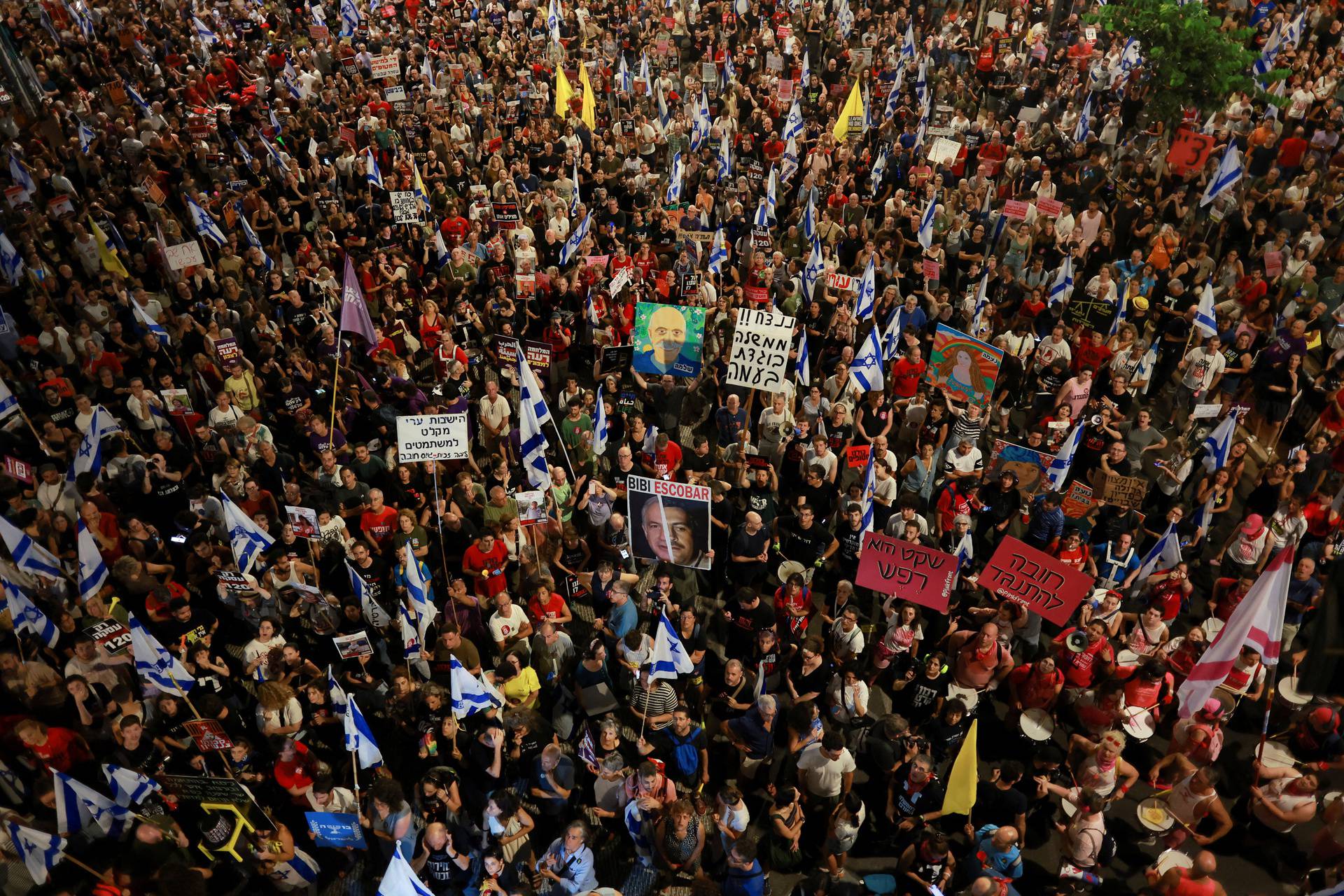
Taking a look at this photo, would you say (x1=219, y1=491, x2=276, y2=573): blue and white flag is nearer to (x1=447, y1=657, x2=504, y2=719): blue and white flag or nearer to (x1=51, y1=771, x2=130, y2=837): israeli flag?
(x1=51, y1=771, x2=130, y2=837): israeli flag

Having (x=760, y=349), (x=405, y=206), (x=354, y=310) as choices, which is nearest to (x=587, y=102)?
(x=405, y=206)

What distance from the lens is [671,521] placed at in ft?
31.2

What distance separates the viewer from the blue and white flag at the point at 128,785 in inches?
293

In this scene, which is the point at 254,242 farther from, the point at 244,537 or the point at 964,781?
the point at 964,781

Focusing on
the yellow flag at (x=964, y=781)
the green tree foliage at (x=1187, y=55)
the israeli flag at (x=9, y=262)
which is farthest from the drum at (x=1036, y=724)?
the israeli flag at (x=9, y=262)

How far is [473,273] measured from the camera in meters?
15.7

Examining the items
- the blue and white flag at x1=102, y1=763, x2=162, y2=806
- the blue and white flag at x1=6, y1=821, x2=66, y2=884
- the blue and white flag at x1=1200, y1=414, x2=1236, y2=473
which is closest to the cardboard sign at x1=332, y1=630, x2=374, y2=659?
the blue and white flag at x1=102, y1=763, x2=162, y2=806

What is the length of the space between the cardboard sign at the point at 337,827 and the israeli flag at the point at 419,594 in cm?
200

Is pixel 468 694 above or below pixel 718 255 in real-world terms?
below

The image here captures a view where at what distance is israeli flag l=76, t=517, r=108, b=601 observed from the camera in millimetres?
8984

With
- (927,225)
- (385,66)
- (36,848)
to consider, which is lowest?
(36,848)

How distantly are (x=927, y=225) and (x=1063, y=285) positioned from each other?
2.56 m

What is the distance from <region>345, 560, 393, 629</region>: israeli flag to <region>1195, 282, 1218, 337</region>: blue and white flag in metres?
10.9

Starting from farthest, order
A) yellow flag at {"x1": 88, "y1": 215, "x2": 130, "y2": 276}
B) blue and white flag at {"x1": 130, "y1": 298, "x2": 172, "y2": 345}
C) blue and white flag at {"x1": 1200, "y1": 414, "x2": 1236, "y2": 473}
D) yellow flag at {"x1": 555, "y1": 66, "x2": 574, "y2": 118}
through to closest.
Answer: yellow flag at {"x1": 555, "y1": 66, "x2": 574, "y2": 118} → yellow flag at {"x1": 88, "y1": 215, "x2": 130, "y2": 276} → blue and white flag at {"x1": 130, "y1": 298, "x2": 172, "y2": 345} → blue and white flag at {"x1": 1200, "y1": 414, "x2": 1236, "y2": 473}
